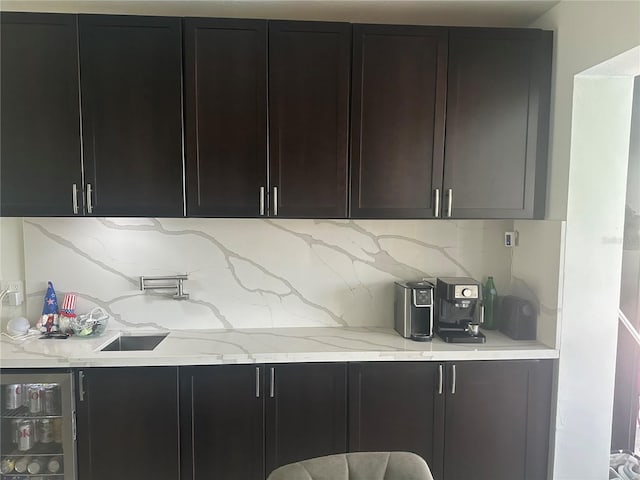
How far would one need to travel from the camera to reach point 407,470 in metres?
1.34

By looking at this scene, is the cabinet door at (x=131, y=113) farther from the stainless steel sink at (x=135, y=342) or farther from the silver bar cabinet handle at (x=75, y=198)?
the stainless steel sink at (x=135, y=342)

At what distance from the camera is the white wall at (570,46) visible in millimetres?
1807

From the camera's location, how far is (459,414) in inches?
87.1

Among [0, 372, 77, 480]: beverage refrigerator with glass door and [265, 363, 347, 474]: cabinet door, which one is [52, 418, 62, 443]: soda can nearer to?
[0, 372, 77, 480]: beverage refrigerator with glass door

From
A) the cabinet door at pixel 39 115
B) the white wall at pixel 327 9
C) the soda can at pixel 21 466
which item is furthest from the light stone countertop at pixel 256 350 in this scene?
the white wall at pixel 327 9

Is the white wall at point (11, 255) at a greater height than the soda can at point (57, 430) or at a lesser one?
greater

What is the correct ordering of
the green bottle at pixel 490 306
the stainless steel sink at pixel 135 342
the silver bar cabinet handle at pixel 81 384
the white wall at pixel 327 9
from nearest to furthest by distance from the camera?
the silver bar cabinet handle at pixel 81 384 < the white wall at pixel 327 9 < the stainless steel sink at pixel 135 342 < the green bottle at pixel 490 306

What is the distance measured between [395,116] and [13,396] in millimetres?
2329

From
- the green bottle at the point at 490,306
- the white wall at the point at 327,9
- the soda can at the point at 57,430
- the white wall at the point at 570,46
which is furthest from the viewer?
the green bottle at the point at 490,306

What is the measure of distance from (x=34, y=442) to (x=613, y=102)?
3285 mm

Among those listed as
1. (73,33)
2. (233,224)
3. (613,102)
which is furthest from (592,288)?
(73,33)

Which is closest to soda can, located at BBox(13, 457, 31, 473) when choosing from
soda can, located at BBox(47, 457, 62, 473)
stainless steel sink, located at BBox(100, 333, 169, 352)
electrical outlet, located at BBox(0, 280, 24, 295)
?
soda can, located at BBox(47, 457, 62, 473)

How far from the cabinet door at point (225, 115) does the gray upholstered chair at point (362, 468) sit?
4.17 feet

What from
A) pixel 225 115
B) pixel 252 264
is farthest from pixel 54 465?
pixel 225 115
